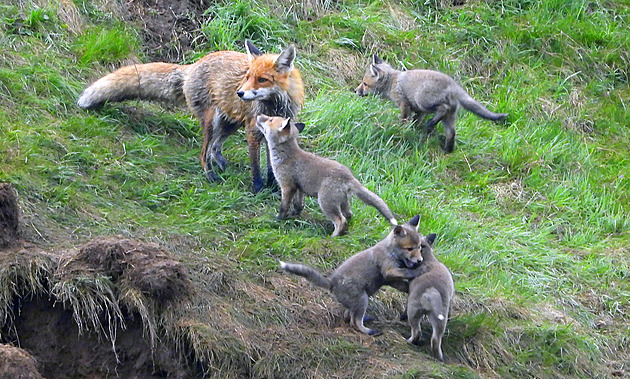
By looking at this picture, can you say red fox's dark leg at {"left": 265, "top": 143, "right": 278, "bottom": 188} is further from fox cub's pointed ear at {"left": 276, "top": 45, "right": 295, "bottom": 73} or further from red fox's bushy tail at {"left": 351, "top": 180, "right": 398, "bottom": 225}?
red fox's bushy tail at {"left": 351, "top": 180, "right": 398, "bottom": 225}

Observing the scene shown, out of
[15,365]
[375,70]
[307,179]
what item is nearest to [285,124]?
[307,179]

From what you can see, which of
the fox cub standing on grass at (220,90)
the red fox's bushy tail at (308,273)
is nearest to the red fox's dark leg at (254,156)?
the fox cub standing on grass at (220,90)

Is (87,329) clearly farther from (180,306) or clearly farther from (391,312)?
(391,312)

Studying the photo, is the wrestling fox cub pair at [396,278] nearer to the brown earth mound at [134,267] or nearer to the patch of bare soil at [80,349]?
the brown earth mound at [134,267]

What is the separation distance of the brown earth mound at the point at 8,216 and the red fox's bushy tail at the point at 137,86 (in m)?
2.63

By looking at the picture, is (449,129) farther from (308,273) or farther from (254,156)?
(308,273)

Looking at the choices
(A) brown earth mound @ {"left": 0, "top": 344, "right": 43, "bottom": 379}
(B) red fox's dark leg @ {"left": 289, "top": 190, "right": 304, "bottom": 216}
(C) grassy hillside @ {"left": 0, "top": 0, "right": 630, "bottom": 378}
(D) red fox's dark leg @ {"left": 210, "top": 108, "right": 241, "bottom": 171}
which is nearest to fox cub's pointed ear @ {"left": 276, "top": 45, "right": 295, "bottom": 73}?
A: (D) red fox's dark leg @ {"left": 210, "top": 108, "right": 241, "bottom": 171}

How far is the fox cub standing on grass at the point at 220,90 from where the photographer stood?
899 centimetres

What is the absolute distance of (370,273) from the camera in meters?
7.02

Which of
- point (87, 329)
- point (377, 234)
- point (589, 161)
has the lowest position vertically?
point (589, 161)

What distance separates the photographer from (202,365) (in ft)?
21.6

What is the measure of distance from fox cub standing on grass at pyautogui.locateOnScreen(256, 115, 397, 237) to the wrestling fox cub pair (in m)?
0.71

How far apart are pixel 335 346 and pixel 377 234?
187 cm

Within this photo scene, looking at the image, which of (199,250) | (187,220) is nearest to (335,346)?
(199,250)
